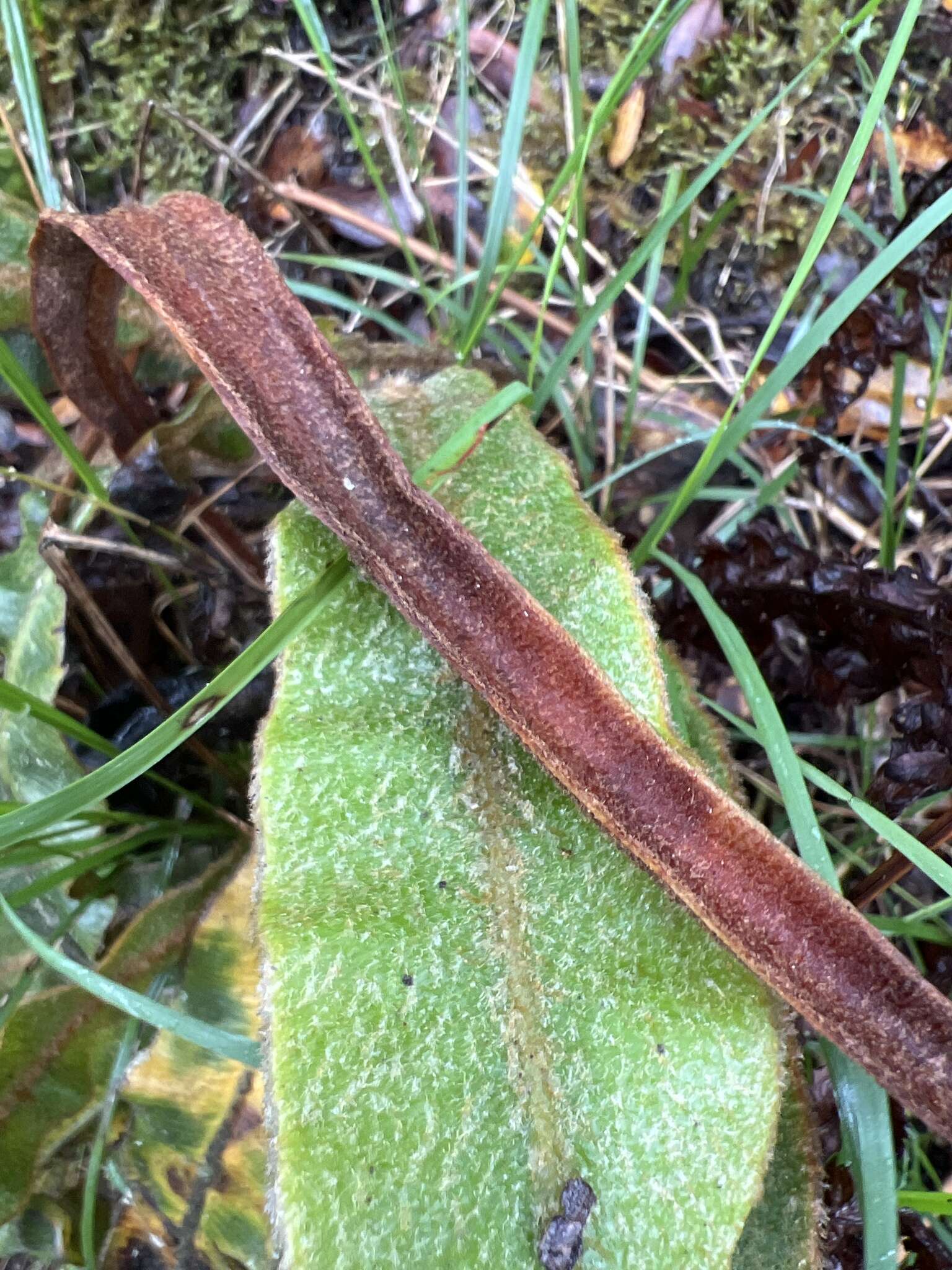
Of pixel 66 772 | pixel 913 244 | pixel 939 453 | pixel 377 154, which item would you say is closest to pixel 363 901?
pixel 66 772

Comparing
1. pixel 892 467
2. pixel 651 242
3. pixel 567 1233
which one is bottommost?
pixel 567 1233

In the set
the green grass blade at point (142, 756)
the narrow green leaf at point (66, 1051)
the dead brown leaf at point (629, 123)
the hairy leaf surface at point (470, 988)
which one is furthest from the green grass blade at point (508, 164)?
the narrow green leaf at point (66, 1051)

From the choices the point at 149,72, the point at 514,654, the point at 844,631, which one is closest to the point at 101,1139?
the point at 514,654

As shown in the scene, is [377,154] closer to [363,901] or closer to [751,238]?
[751,238]

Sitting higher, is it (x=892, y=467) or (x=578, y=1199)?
(x=892, y=467)

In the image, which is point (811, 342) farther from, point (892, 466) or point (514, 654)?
point (514, 654)
